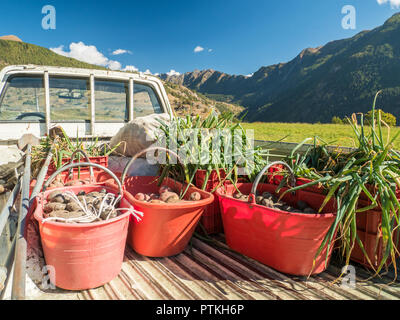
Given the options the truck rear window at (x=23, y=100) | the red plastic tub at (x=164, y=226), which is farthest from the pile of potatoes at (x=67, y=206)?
the truck rear window at (x=23, y=100)

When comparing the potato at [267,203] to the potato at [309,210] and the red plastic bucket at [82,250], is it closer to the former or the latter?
the potato at [309,210]

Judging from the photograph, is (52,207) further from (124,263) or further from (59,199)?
(124,263)

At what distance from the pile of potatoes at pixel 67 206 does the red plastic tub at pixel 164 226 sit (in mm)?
208

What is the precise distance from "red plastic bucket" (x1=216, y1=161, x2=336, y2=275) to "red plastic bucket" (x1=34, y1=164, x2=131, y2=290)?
748mm

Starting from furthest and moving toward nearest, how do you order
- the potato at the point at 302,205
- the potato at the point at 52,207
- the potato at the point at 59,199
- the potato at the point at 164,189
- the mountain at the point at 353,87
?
the mountain at the point at 353,87 < the potato at the point at 164,189 < the potato at the point at 302,205 < the potato at the point at 59,199 < the potato at the point at 52,207

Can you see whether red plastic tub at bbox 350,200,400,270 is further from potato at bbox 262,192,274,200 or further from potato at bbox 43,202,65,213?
potato at bbox 43,202,65,213

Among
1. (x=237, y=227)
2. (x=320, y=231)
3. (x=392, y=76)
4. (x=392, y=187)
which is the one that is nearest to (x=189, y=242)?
(x=237, y=227)

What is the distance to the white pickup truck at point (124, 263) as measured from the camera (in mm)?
1541

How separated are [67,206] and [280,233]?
1282mm

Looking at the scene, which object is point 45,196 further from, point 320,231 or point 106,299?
point 320,231

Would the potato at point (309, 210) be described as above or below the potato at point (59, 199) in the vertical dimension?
below

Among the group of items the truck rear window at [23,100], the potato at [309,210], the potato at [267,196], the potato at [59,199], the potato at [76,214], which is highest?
the truck rear window at [23,100]

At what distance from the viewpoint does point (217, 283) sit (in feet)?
5.39

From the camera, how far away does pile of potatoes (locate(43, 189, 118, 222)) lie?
158cm
